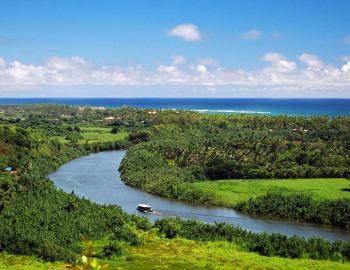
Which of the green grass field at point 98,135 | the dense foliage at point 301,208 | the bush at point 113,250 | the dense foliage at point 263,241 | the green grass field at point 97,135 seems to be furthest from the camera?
the green grass field at point 98,135

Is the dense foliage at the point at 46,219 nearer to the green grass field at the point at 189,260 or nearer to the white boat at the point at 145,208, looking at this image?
the green grass field at the point at 189,260

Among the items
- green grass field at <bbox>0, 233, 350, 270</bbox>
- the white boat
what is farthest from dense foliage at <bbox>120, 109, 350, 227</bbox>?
green grass field at <bbox>0, 233, 350, 270</bbox>

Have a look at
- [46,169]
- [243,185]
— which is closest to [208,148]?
[243,185]

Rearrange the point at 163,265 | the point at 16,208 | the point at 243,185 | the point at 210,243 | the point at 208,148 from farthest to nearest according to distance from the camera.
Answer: the point at 208,148
the point at 243,185
the point at 16,208
the point at 210,243
the point at 163,265

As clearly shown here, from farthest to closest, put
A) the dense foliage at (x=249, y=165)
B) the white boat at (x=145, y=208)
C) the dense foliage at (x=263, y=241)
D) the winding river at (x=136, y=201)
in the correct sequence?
the dense foliage at (x=249, y=165)
the white boat at (x=145, y=208)
the winding river at (x=136, y=201)
the dense foliage at (x=263, y=241)

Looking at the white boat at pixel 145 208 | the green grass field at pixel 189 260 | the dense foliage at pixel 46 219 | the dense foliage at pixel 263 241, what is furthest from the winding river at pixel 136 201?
the green grass field at pixel 189 260

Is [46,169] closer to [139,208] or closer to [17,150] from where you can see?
[17,150]
